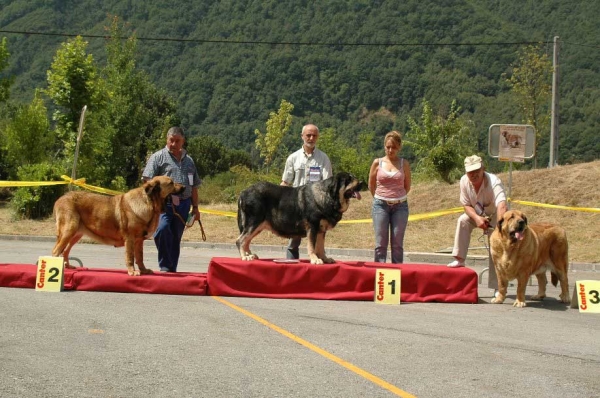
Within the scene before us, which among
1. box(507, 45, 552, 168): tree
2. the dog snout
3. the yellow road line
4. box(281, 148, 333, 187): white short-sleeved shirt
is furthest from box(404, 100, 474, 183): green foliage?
the yellow road line

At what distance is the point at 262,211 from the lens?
11.4 metres

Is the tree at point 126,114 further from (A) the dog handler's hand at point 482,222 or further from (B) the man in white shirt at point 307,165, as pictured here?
(A) the dog handler's hand at point 482,222

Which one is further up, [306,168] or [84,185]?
[306,168]

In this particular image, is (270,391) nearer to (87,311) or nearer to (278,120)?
(87,311)

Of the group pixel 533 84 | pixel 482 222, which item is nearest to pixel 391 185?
pixel 482 222

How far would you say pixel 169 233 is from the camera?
12.1m

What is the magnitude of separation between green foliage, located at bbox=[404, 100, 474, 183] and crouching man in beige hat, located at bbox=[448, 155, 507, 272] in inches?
842

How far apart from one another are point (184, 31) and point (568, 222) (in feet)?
321

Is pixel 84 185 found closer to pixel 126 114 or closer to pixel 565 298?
pixel 565 298

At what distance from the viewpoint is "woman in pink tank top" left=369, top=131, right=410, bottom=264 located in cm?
1223

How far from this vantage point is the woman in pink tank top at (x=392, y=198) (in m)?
12.2

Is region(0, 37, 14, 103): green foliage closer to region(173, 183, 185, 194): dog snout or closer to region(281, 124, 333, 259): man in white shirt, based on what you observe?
region(281, 124, 333, 259): man in white shirt

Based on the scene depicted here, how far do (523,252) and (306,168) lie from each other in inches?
130

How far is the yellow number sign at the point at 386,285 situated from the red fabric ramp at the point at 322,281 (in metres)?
0.12
